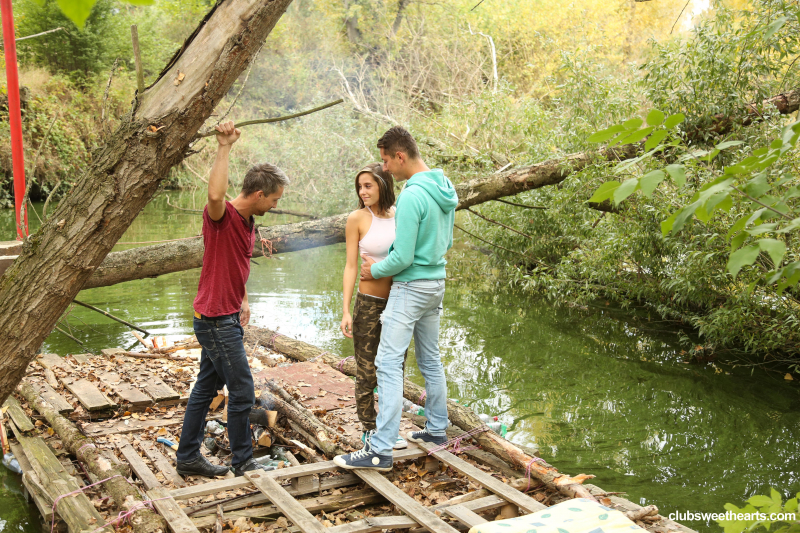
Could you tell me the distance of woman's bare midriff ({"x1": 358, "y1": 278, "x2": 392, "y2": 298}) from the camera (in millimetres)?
3869

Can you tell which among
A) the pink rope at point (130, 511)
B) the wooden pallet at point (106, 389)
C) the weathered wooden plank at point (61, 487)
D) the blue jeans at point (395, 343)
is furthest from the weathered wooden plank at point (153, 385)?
the blue jeans at point (395, 343)

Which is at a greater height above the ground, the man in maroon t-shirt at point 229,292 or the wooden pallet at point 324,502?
the man in maroon t-shirt at point 229,292

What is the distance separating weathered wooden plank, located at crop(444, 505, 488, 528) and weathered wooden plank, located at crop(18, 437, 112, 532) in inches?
68.8

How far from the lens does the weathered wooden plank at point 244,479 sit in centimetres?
343

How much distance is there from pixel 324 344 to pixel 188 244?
2222mm

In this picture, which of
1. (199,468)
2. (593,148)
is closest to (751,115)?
(593,148)

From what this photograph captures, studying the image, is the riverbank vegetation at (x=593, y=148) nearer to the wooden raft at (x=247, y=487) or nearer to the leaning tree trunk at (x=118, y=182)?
the leaning tree trunk at (x=118, y=182)

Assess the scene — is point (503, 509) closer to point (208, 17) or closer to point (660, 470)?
point (660, 470)

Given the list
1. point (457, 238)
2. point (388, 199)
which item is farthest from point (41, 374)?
point (457, 238)

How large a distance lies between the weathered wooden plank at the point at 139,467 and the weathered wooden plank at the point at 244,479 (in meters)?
0.29

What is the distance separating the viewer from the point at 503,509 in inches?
139

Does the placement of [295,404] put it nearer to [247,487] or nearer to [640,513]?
[247,487]

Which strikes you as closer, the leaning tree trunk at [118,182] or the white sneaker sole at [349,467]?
the leaning tree trunk at [118,182]

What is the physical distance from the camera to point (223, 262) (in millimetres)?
3617
